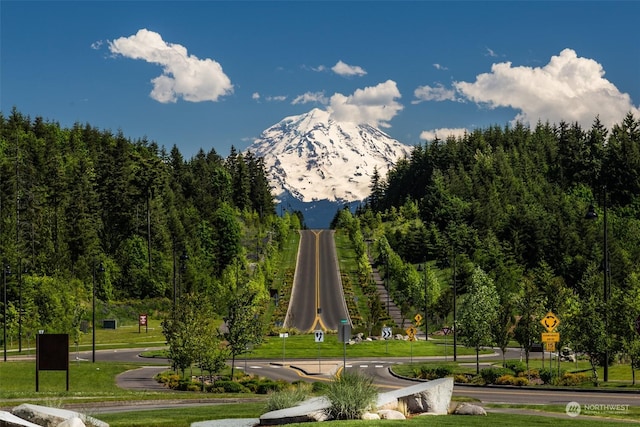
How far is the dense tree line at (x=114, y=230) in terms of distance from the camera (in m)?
108

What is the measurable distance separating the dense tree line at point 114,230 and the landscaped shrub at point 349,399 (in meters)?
64.5

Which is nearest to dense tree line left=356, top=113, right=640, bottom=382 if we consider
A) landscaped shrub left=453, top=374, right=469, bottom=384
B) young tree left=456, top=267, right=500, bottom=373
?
young tree left=456, top=267, right=500, bottom=373

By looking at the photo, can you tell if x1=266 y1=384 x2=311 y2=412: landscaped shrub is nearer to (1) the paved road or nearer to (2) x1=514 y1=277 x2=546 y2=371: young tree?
(2) x1=514 y1=277 x2=546 y2=371: young tree

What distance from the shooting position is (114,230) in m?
138

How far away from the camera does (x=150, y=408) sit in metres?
31.1

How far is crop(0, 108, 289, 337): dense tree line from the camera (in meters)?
108

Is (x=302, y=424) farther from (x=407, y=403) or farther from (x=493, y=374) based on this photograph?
(x=493, y=374)

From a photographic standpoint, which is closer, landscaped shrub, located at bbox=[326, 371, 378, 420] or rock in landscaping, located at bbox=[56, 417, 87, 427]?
rock in landscaping, located at bbox=[56, 417, 87, 427]

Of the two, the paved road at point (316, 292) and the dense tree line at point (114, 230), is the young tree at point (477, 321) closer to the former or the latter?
the paved road at point (316, 292)

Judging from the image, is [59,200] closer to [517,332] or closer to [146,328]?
[146,328]

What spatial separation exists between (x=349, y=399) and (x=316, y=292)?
110663 mm

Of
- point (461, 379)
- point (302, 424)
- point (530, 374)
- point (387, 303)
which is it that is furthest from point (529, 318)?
point (387, 303)

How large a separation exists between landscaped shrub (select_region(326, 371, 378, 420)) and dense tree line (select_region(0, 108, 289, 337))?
64454 mm

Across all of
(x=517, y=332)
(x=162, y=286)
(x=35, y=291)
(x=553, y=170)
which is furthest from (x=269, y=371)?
(x=553, y=170)
